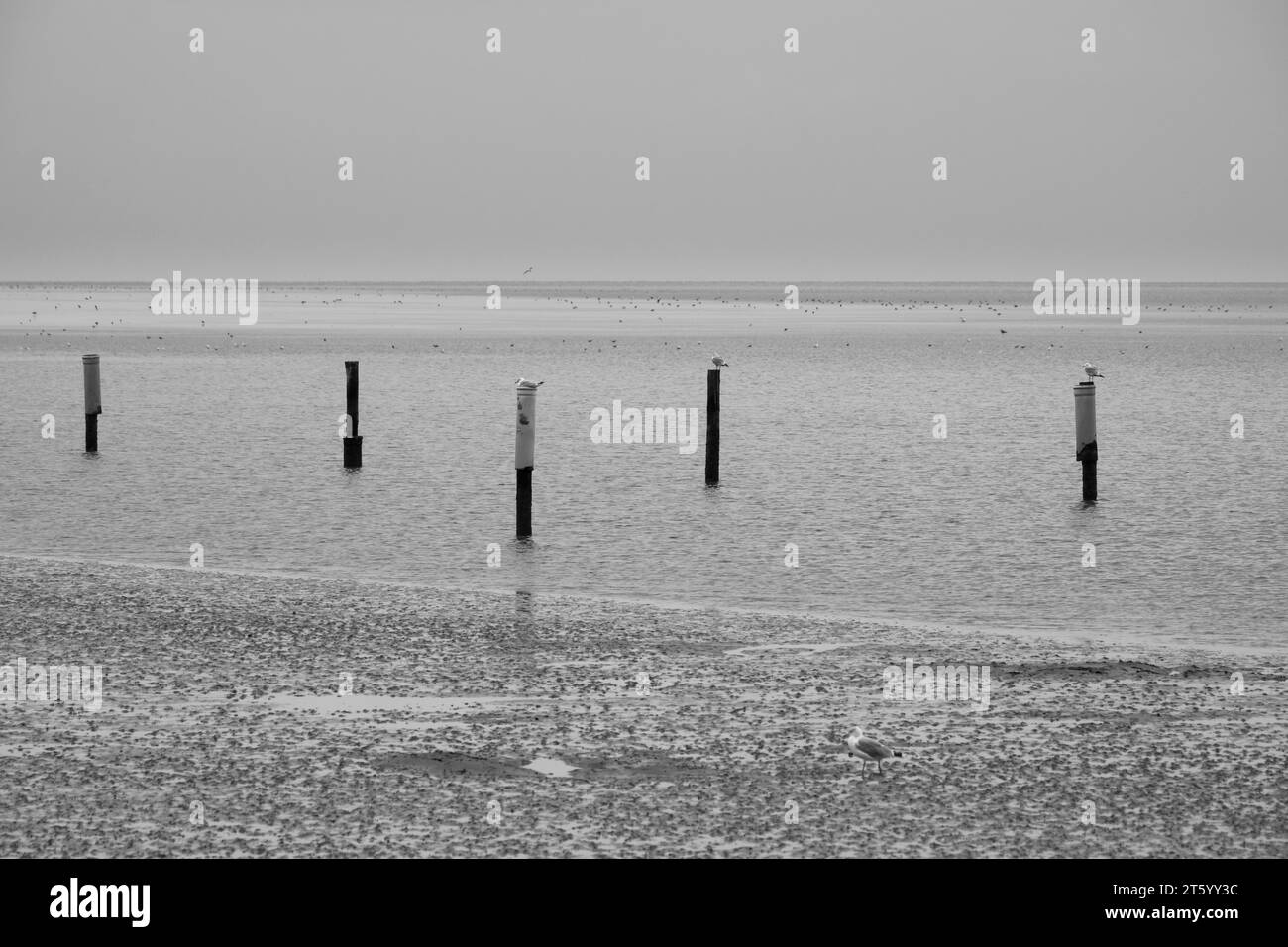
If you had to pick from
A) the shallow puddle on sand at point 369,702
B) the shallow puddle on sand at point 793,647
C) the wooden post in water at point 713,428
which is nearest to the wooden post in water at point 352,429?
the wooden post in water at point 713,428

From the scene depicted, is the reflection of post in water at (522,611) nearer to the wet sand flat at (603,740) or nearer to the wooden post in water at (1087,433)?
the wet sand flat at (603,740)

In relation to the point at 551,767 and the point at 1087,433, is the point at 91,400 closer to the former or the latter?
the point at 1087,433

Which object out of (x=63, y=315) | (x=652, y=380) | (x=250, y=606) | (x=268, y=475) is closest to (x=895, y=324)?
(x=63, y=315)

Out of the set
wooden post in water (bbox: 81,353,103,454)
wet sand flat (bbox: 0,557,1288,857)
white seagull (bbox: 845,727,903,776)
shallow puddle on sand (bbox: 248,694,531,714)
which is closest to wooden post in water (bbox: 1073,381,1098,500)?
wet sand flat (bbox: 0,557,1288,857)

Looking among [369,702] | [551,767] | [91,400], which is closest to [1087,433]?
[369,702]

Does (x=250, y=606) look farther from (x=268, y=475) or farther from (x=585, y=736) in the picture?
(x=268, y=475)

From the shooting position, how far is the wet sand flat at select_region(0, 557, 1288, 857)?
877cm

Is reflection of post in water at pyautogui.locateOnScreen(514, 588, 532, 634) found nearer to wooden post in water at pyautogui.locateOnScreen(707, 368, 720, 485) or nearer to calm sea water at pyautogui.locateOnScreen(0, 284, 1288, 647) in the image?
calm sea water at pyautogui.locateOnScreen(0, 284, 1288, 647)

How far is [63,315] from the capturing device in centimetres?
14788

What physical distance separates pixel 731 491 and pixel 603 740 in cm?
1755

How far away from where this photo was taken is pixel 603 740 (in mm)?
10742

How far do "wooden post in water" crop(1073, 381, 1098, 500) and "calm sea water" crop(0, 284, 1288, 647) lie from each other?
0.61 m
